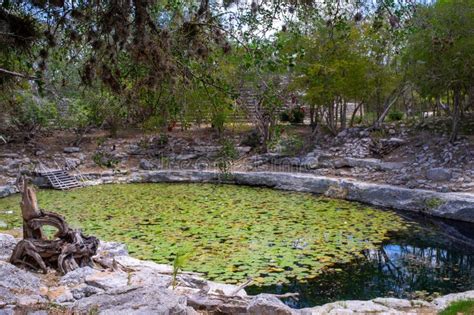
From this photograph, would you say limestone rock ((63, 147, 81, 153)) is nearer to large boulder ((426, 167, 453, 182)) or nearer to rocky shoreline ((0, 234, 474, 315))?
rocky shoreline ((0, 234, 474, 315))

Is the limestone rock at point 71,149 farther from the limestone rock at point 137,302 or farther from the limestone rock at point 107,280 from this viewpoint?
the limestone rock at point 137,302

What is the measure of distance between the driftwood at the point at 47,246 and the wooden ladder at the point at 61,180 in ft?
25.0

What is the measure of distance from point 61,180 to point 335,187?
6.93 m

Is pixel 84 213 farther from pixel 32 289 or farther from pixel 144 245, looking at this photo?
pixel 32 289

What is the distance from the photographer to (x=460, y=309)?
3994 mm

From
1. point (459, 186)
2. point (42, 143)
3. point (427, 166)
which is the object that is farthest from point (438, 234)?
point (42, 143)

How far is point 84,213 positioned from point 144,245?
2.70m

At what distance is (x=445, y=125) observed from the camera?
13.6 m

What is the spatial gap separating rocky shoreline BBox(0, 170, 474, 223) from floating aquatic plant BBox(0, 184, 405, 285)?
437mm

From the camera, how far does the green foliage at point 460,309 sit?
3.90 meters

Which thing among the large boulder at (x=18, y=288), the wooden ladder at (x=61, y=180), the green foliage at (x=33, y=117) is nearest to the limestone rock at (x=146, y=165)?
the wooden ladder at (x=61, y=180)

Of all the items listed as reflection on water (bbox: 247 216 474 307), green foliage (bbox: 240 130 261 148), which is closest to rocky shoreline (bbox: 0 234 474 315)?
reflection on water (bbox: 247 216 474 307)

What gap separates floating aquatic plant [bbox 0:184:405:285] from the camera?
253 inches

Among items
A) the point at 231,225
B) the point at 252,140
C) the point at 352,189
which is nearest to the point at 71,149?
the point at 252,140
